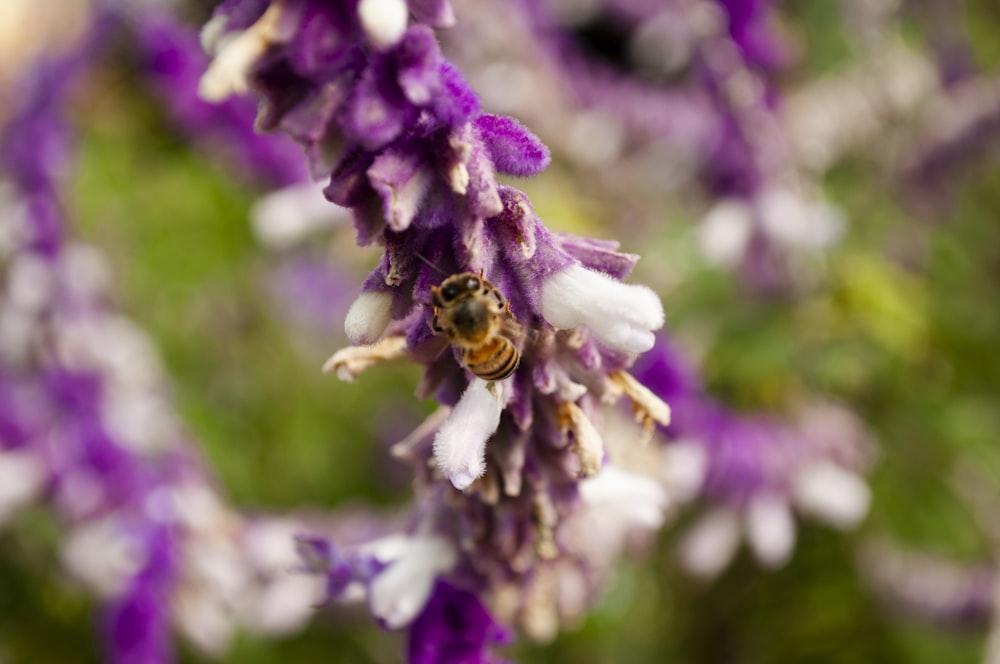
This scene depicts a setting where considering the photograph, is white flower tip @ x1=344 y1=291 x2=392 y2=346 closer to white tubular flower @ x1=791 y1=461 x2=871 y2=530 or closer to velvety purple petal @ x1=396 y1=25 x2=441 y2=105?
velvety purple petal @ x1=396 y1=25 x2=441 y2=105

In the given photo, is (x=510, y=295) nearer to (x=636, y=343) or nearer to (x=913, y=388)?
(x=636, y=343)

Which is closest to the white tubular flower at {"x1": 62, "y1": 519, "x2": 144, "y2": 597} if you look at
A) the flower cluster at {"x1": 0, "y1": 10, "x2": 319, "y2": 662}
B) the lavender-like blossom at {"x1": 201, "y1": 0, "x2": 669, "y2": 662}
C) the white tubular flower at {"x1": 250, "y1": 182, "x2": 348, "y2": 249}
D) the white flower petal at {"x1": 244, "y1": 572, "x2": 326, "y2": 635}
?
the flower cluster at {"x1": 0, "y1": 10, "x2": 319, "y2": 662}

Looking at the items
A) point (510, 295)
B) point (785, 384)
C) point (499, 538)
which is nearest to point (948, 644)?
point (785, 384)

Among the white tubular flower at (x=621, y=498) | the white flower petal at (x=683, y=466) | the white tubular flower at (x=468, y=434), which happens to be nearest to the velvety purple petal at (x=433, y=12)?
the white tubular flower at (x=468, y=434)

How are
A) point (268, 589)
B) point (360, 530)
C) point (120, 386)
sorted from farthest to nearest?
point (120, 386) < point (268, 589) < point (360, 530)

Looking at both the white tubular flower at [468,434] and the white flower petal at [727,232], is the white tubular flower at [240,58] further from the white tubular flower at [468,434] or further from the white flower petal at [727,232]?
the white flower petal at [727,232]
